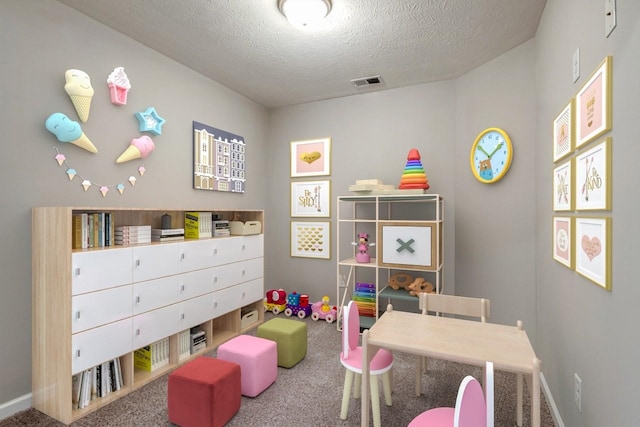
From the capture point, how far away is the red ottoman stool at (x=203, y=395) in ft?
6.22

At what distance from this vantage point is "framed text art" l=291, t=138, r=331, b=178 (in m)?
4.21

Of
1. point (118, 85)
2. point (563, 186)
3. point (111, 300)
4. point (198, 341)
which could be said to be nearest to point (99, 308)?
point (111, 300)

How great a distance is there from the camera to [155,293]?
2.55 meters

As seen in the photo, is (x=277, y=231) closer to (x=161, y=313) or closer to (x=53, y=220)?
(x=161, y=313)

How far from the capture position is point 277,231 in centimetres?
456

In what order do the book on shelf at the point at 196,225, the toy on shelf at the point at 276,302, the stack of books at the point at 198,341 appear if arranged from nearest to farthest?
the stack of books at the point at 198,341 < the book on shelf at the point at 196,225 < the toy on shelf at the point at 276,302

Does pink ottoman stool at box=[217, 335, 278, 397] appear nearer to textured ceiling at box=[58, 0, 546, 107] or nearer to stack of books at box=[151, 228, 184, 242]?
stack of books at box=[151, 228, 184, 242]

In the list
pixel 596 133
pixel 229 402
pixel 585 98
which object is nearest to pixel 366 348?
pixel 229 402

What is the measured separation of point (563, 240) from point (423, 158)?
196 cm

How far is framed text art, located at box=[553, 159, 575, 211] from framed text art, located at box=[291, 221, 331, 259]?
2.53 metres

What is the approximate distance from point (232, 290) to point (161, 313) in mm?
826

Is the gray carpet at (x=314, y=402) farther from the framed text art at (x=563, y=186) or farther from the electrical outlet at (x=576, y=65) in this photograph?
the electrical outlet at (x=576, y=65)

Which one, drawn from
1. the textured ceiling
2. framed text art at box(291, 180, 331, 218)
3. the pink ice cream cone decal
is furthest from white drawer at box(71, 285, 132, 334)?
framed text art at box(291, 180, 331, 218)

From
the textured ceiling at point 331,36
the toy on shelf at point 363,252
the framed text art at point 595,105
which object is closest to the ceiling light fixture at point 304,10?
the textured ceiling at point 331,36
